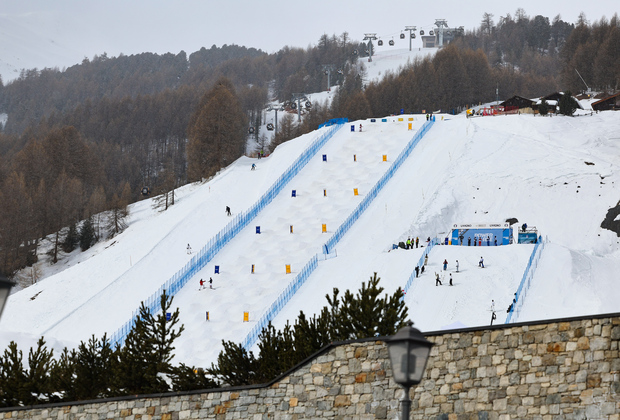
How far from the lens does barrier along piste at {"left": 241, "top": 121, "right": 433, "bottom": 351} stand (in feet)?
97.4

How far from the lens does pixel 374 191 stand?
44.1 meters

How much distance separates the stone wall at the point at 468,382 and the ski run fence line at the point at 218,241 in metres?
13.4

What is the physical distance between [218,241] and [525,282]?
15.9 meters

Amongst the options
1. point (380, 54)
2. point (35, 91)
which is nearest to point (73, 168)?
point (380, 54)

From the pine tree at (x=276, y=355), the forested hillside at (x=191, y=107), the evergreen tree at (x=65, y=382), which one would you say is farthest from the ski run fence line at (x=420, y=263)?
the forested hillside at (x=191, y=107)

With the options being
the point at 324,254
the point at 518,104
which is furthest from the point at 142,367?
the point at 518,104

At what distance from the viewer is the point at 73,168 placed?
83.9 meters

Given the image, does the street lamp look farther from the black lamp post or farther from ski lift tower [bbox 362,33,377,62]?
ski lift tower [bbox 362,33,377,62]

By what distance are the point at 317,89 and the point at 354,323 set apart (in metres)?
135

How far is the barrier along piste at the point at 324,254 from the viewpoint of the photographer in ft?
97.4

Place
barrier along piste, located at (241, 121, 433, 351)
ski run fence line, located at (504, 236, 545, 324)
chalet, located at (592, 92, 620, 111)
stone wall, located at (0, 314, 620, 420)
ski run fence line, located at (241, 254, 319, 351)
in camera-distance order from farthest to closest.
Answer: chalet, located at (592, 92, 620, 111) < barrier along piste, located at (241, 121, 433, 351) < ski run fence line, located at (241, 254, 319, 351) < ski run fence line, located at (504, 236, 545, 324) < stone wall, located at (0, 314, 620, 420)

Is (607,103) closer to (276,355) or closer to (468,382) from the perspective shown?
(276,355)

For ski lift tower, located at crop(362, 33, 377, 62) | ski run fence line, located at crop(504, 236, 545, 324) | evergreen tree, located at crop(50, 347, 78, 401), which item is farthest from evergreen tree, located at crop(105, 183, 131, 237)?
ski lift tower, located at crop(362, 33, 377, 62)

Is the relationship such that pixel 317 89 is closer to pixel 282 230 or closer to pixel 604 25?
pixel 604 25
